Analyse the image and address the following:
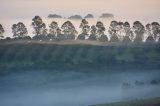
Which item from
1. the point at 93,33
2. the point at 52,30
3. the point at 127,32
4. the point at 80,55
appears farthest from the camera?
the point at 127,32

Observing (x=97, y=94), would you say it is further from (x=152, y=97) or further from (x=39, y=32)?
(x=39, y=32)

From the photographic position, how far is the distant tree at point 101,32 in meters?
24.3

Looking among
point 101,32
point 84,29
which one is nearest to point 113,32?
point 101,32

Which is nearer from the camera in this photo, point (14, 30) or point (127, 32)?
point (14, 30)

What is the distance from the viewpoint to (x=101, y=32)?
971 inches

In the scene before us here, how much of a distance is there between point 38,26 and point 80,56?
218 cm

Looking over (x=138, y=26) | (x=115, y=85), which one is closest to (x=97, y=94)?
(x=115, y=85)

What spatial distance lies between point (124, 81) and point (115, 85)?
0.40 metres

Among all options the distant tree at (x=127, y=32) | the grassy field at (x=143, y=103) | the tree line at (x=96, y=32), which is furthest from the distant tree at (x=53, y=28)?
the grassy field at (x=143, y=103)

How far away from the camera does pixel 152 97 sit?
2188 cm

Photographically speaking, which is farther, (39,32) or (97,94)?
(39,32)

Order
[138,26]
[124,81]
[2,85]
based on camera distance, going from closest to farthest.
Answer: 1. [2,85]
2. [124,81]
3. [138,26]

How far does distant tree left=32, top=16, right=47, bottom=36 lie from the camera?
23719 mm

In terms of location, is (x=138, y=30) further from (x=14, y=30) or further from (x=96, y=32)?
(x=14, y=30)
